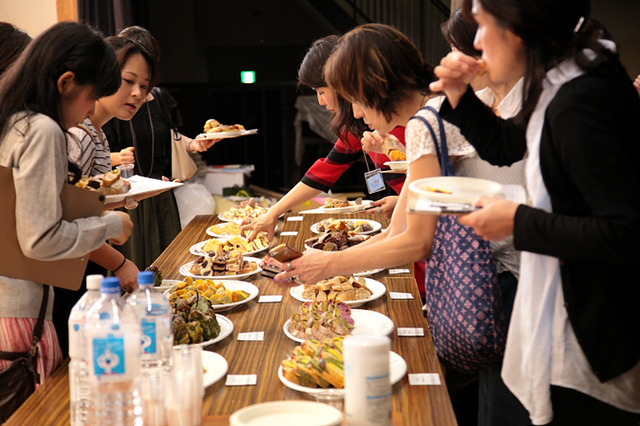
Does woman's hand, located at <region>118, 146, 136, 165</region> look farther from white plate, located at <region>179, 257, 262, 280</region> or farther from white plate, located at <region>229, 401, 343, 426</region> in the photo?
white plate, located at <region>229, 401, 343, 426</region>

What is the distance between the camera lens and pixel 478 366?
1.71m

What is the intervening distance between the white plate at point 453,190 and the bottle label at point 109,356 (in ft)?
2.21

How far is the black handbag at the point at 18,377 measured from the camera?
1.75 meters

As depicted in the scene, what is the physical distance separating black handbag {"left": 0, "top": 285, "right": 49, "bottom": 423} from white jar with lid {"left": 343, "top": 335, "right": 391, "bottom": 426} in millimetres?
1003

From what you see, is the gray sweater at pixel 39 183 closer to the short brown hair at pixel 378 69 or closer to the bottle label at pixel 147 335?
the bottle label at pixel 147 335

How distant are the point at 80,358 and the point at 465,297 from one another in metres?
0.93

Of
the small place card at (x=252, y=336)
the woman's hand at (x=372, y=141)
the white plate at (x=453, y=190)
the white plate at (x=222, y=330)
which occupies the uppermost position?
the white plate at (x=453, y=190)

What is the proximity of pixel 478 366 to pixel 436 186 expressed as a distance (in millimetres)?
547

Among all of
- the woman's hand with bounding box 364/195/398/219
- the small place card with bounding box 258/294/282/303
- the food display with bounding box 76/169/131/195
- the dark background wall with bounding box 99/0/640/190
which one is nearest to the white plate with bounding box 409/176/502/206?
the small place card with bounding box 258/294/282/303

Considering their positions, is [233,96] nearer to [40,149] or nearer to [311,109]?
[311,109]

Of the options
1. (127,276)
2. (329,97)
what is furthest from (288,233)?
(127,276)

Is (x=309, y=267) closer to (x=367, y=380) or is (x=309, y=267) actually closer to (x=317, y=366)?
(x=317, y=366)

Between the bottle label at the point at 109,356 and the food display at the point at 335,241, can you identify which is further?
the food display at the point at 335,241

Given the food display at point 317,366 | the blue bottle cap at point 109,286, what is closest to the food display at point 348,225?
the food display at point 317,366
